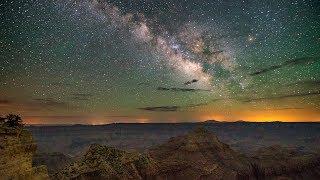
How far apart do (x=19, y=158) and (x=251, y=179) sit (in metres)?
35.8

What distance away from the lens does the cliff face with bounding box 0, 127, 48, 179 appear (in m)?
20.3

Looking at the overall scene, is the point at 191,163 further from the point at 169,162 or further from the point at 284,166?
the point at 284,166

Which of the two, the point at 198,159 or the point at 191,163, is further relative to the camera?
the point at 198,159

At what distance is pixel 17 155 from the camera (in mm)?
21422

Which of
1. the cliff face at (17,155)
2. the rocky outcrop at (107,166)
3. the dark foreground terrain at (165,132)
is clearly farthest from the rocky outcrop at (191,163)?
the dark foreground terrain at (165,132)

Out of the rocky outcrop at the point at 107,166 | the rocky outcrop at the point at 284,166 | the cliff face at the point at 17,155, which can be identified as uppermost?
the cliff face at the point at 17,155

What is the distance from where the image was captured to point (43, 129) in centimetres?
17525

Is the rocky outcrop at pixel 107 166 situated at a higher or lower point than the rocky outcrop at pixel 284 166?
higher

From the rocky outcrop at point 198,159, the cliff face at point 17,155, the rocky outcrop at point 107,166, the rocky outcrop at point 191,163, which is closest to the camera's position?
the cliff face at point 17,155

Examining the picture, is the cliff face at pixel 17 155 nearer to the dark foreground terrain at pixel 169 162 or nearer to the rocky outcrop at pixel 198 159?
the dark foreground terrain at pixel 169 162

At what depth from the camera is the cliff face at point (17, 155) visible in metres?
20.3

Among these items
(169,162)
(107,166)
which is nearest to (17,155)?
(107,166)

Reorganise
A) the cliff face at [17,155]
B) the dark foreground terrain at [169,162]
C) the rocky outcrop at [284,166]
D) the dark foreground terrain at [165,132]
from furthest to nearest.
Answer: the dark foreground terrain at [165,132] → the rocky outcrop at [284,166] → the dark foreground terrain at [169,162] → the cliff face at [17,155]

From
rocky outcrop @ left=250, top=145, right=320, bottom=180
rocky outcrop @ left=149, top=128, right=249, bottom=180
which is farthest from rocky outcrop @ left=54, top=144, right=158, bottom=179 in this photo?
rocky outcrop @ left=250, top=145, right=320, bottom=180
